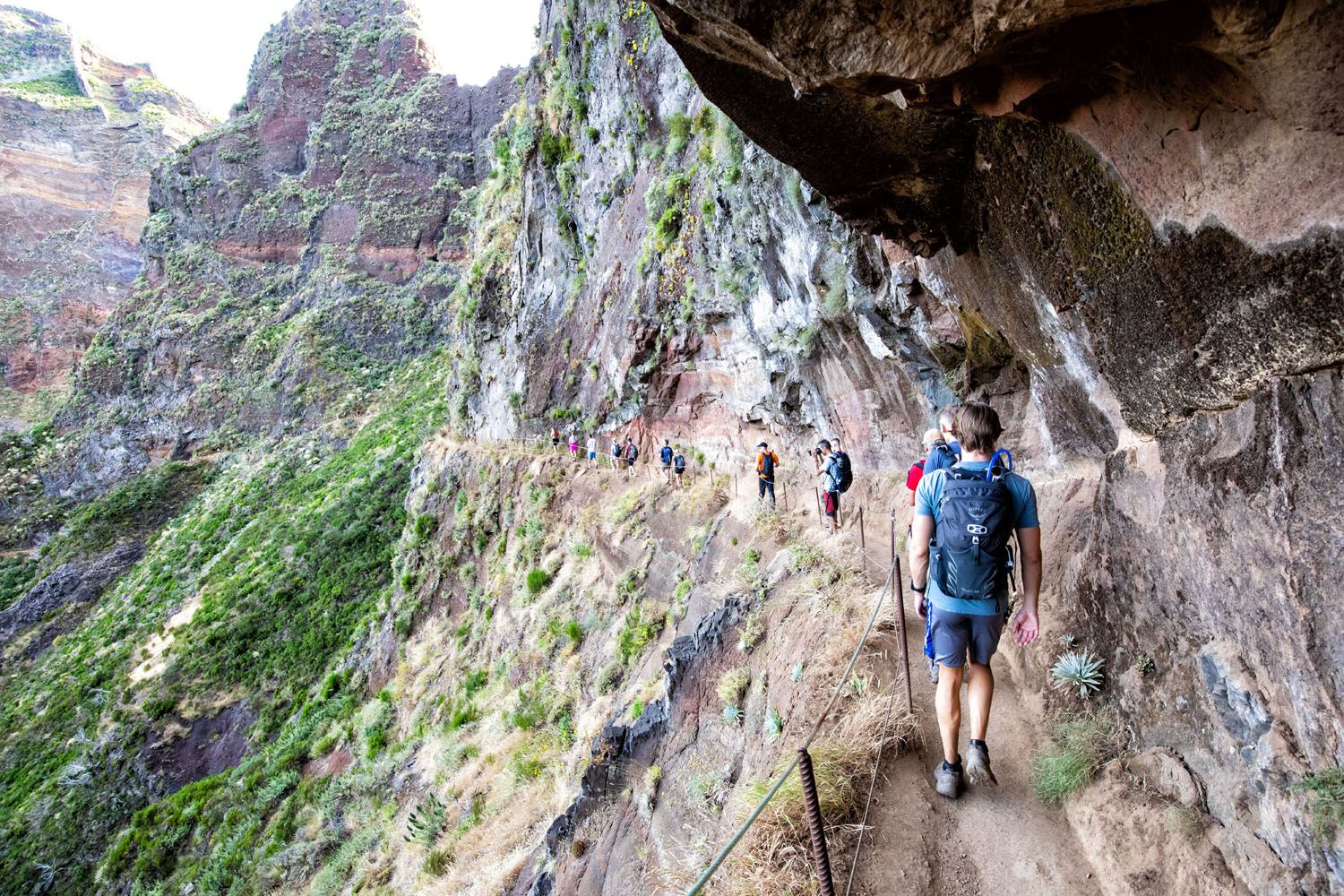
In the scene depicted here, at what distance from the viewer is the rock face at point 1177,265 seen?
266cm

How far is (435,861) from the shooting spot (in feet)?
33.0

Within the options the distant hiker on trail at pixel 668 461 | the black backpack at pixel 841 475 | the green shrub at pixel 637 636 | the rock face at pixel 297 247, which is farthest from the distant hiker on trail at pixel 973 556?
the rock face at pixel 297 247

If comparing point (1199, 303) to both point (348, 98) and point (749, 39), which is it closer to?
point (749, 39)

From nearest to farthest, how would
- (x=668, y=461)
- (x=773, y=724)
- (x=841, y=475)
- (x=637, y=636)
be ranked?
(x=773, y=724) < (x=841, y=475) < (x=637, y=636) < (x=668, y=461)

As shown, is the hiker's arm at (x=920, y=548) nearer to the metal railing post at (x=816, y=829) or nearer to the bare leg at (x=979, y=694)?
the bare leg at (x=979, y=694)

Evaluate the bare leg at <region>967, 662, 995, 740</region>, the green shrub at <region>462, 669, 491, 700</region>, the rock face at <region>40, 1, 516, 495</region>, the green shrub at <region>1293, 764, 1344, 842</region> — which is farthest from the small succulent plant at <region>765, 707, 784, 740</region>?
the rock face at <region>40, 1, 516, 495</region>

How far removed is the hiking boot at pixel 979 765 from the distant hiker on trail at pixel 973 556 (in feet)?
0.26

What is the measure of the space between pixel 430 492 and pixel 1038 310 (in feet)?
83.7

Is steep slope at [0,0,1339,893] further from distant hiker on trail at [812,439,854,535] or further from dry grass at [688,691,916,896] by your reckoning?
distant hiker on trail at [812,439,854,535]

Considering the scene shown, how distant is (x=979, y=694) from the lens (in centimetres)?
359

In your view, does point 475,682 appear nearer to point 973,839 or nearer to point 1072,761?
point 973,839

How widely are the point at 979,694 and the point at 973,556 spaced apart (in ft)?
2.87

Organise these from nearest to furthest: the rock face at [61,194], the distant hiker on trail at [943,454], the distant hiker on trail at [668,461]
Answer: the distant hiker on trail at [943,454] → the distant hiker on trail at [668,461] → the rock face at [61,194]

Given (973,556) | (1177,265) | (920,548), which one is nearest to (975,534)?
(973,556)
